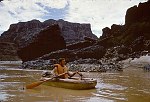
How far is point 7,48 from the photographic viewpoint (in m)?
118

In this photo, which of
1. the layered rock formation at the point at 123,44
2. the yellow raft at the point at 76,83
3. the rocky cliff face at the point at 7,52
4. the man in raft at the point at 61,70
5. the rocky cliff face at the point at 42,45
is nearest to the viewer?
the yellow raft at the point at 76,83

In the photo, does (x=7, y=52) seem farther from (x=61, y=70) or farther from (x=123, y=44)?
(x=61, y=70)

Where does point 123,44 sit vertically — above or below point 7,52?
below

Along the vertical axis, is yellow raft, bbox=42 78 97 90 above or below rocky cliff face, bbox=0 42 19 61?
below

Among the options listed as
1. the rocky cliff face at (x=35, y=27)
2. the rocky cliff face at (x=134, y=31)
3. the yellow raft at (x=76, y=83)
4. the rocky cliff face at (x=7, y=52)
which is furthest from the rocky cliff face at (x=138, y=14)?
the rocky cliff face at (x=35, y=27)

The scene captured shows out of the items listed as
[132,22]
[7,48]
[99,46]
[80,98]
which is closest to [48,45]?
[99,46]

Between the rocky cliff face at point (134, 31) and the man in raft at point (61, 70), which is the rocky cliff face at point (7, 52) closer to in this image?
the rocky cliff face at point (134, 31)

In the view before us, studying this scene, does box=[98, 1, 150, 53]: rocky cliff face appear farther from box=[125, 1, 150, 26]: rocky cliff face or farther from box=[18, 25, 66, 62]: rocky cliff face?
box=[18, 25, 66, 62]: rocky cliff face

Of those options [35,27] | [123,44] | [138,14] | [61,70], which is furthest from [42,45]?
[35,27]

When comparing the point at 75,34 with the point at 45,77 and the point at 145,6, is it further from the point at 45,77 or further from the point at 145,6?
the point at 45,77

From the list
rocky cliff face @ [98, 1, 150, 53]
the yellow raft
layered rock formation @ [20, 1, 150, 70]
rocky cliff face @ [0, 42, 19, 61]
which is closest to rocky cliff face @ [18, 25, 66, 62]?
layered rock formation @ [20, 1, 150, 70]

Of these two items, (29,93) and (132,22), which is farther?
(132,22)

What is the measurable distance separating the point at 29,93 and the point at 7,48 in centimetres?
10770

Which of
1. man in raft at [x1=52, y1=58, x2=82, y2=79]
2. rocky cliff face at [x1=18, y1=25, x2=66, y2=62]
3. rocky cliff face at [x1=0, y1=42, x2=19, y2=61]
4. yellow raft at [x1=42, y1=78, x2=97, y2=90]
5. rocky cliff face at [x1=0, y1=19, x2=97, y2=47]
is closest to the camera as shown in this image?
yellow raft at [x1=42, y1=78, x2=97, y2=90]
